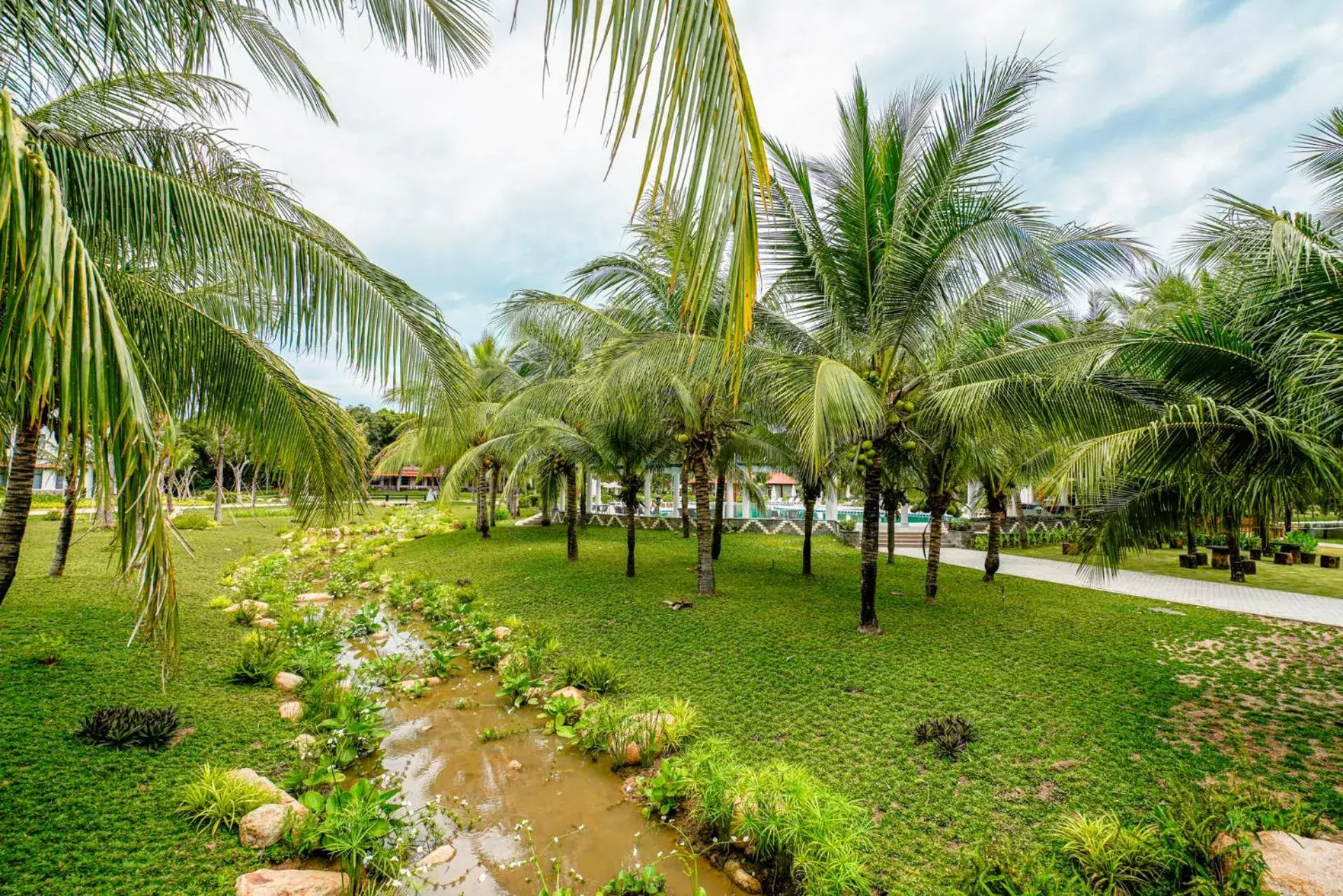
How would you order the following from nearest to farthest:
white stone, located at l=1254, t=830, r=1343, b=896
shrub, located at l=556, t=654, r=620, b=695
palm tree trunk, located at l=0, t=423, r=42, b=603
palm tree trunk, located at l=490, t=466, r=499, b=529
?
white stone, located at l=1254, t=830, r=1343, b=896
palm tree trunk, located at l=0, t=423, r=42, b=603
shrub, located at l=556, t=654, r=620, b=695
palm tree trunk, located at l=490, t=466, r=499, b=529

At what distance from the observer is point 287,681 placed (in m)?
5.79

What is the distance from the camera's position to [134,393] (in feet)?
5.16

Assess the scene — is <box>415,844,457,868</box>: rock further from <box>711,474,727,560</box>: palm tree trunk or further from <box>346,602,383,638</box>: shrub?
<box>711,474,727,560</box>: palm tree trunk

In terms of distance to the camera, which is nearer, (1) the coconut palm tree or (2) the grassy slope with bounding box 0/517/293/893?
(1) the coconut palm tree

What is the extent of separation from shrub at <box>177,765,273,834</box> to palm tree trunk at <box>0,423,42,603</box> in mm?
2857

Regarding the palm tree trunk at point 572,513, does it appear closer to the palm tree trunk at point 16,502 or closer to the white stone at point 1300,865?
the palm tree trunk at point 16,502

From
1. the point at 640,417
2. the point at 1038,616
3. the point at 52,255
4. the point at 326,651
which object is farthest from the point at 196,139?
the point at 1038,616

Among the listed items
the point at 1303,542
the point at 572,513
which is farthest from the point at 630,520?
the point at 1303,542

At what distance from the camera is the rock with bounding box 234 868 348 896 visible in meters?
2.92

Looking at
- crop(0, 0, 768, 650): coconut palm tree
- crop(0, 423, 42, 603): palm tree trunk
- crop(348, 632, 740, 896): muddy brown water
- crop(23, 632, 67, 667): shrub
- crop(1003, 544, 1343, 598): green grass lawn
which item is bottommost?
crop(348, 632, 740, 896): muddy brown water

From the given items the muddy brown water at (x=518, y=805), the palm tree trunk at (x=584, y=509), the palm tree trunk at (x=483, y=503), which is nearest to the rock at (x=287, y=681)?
the muddy brown water at (x=518, y=805)

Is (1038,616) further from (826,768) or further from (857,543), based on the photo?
(857,543)

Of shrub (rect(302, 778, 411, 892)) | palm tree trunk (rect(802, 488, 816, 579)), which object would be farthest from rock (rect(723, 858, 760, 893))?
palm tree trunk (rect(802, 488, 816, 579))

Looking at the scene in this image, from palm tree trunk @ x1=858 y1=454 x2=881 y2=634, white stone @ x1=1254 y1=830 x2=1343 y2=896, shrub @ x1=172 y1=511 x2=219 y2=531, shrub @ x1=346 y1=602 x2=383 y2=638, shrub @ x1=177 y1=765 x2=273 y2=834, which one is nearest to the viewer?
white stone @ x1=1254 y1=830 x2=1343 y2=896
